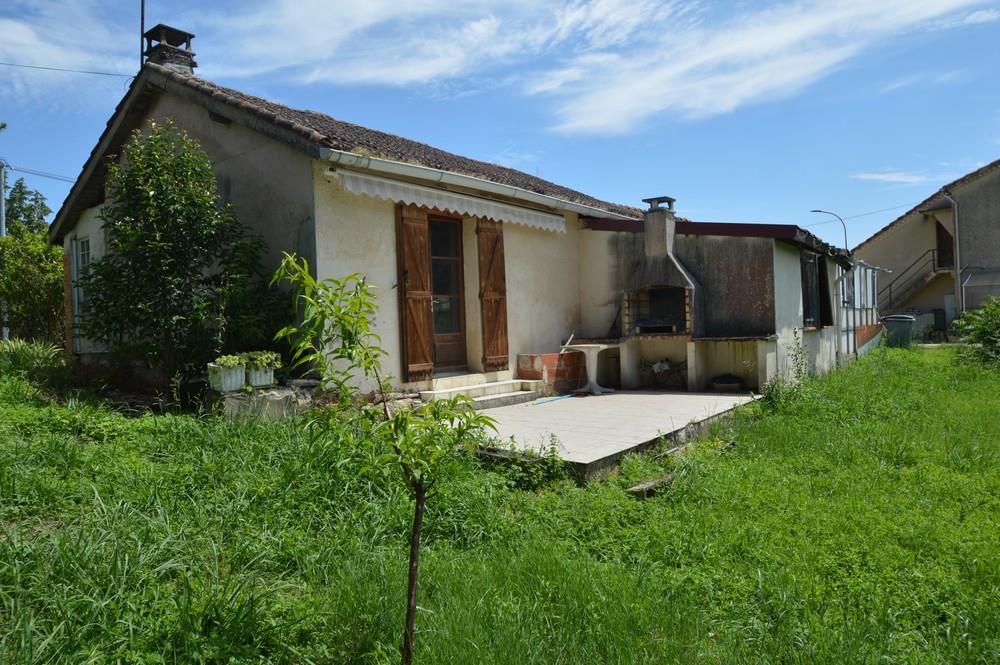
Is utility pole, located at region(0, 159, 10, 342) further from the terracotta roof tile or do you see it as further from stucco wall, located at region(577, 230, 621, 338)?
stucco wall, located at region(577, 230, 621, 338)

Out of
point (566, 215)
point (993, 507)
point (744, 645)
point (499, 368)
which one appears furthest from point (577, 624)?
point (566, 215)

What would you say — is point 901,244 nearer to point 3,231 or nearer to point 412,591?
point 412,591

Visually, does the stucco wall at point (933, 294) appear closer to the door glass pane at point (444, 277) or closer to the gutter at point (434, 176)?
the gutter at point (434, 176)

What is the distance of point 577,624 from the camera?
10.0 ft

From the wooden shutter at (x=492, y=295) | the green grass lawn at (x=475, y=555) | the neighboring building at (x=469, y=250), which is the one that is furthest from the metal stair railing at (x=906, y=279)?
the green grass lawn at (x=475, y=555)

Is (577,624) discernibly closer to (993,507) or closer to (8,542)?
(8,542)

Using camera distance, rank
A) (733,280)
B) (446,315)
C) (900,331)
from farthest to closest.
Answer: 1. (900,331)
2. (733,280)
3. (446,315)

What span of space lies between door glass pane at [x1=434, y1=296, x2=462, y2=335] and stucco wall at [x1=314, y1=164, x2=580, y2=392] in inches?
6.4

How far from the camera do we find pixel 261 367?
6.55m

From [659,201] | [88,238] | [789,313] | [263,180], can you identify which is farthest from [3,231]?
[789,313]

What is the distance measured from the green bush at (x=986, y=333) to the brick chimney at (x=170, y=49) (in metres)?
14.8

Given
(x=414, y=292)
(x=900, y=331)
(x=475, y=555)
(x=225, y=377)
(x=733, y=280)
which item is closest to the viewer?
(x=475, y=555)

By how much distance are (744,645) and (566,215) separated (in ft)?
30.3

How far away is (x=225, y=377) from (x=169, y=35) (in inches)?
273
